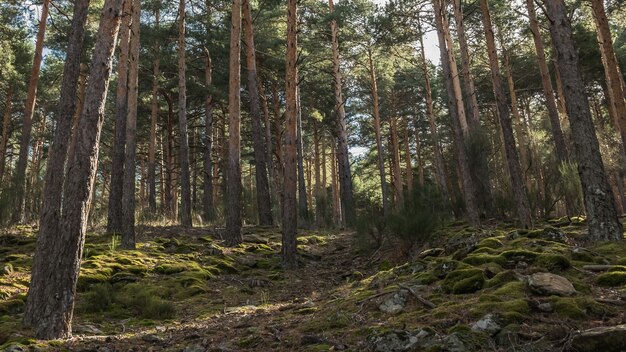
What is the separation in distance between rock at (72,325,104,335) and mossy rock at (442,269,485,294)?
14.7 ft

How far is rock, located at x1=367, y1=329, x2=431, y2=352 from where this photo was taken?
141 inches

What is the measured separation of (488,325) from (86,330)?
490cm

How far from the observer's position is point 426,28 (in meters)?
16.3

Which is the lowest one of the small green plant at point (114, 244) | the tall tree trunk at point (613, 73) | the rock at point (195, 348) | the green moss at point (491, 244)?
the rock at point (195, 348)

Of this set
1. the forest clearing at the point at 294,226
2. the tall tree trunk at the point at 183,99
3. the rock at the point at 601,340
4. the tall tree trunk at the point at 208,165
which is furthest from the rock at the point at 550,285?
the tall tree trunk at the point at 208,165

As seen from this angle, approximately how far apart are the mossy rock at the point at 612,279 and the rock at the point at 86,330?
5977 millimetres

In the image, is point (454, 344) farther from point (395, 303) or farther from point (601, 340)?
point (395, 303)

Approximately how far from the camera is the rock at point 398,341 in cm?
359

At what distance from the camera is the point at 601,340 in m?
2.95

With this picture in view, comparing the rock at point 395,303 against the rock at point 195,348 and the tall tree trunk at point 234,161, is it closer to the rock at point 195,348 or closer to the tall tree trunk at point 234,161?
the rock at point 195,348

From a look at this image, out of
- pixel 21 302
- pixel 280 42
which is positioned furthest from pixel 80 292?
pixel 280 42

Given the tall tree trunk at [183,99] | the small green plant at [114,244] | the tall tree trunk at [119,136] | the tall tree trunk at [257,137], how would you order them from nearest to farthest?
the small green plant at [114,244] → the tall tree trunk at [119,136] → the tall tree trunk at [257,137] → the tall tree trunk at [183,99]

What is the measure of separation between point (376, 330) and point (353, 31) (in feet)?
60.2

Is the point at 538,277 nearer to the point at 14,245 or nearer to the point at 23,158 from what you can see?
the point at 14,245
